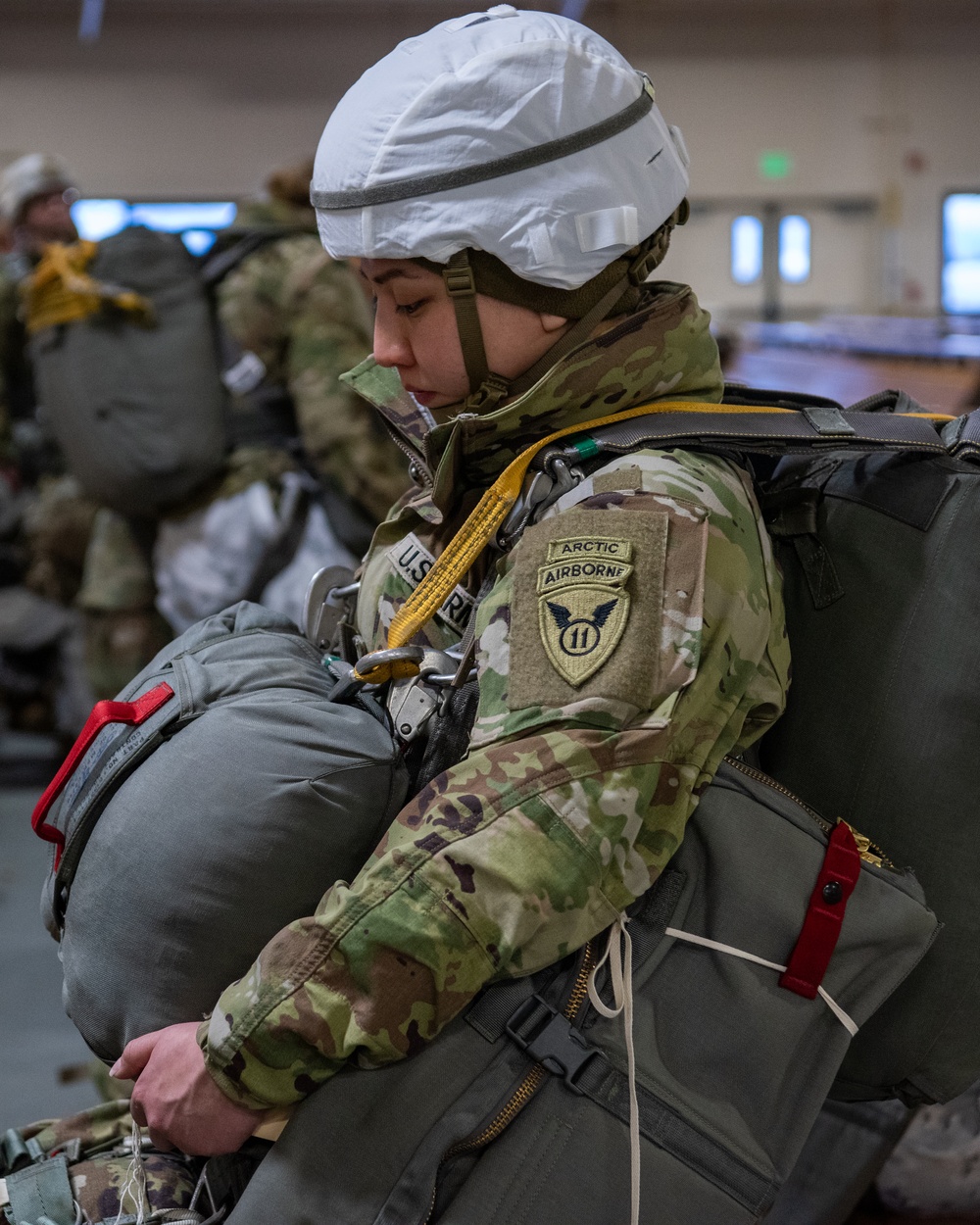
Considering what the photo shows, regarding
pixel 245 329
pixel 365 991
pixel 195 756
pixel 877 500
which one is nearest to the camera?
pixel 365 991

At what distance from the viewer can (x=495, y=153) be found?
116 centimetres

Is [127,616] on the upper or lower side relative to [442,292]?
lower

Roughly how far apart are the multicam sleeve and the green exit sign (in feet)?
34.8

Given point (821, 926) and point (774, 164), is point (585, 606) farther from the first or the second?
point (774, 164)

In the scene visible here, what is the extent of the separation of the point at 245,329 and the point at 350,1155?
2.27 meters

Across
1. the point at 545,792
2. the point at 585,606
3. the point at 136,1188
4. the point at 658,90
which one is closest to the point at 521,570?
the point at 585,606

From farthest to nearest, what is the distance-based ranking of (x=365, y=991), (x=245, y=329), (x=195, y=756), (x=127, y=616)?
1. (x=127, y=616)
2. (x=245, y=329)
3. (x=195, y=756)
4. (x=365, y=991)

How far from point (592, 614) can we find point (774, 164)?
1076cm

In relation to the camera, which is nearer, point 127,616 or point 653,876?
point 653,876

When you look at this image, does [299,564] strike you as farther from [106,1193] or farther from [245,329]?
[106,1193]

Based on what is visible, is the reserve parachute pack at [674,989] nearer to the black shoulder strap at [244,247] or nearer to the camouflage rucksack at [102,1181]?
the camouflage rucksack at [102,1181]

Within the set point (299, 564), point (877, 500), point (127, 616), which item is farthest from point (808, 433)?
point (127, 616)

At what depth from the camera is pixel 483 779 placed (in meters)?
1.04

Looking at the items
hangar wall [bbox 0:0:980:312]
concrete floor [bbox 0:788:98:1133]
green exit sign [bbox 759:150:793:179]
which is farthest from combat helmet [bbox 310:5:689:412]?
green exit sign [bbox 759:150:793:179]
